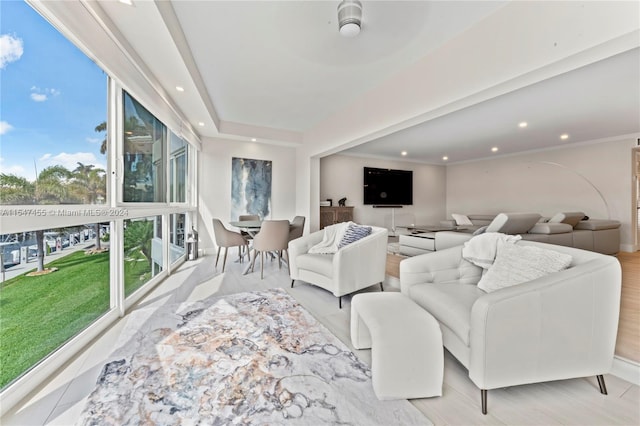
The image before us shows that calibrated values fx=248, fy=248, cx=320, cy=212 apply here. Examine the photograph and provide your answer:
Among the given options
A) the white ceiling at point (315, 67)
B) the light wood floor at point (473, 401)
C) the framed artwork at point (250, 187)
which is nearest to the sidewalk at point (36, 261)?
the light wood floor at point (473, 401)

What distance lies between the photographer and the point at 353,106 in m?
4.03

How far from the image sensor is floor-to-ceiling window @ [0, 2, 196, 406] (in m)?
1.36

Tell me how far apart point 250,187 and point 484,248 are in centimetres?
459

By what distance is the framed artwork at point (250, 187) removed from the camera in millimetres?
5316

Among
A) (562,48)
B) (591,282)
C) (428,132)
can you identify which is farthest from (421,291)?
(428,132)

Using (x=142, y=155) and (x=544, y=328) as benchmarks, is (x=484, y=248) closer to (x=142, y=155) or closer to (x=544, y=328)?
(x=544, y=328)

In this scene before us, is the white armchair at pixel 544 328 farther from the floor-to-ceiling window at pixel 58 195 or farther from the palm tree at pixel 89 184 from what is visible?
the palm tree at pixel 89 184

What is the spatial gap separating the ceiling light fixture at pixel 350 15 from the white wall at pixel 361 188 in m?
4.55

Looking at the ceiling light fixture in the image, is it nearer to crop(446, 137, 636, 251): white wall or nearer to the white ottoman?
the white ottoman

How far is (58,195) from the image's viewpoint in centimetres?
165

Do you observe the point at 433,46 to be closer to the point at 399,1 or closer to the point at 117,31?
the point at 399,1

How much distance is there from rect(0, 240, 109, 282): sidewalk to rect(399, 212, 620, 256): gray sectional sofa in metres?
3.89

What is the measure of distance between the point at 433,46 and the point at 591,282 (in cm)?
246

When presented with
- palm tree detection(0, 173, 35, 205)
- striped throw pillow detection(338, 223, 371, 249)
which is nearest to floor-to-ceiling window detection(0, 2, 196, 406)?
palm tree detection(0, 173, 35, 205)
